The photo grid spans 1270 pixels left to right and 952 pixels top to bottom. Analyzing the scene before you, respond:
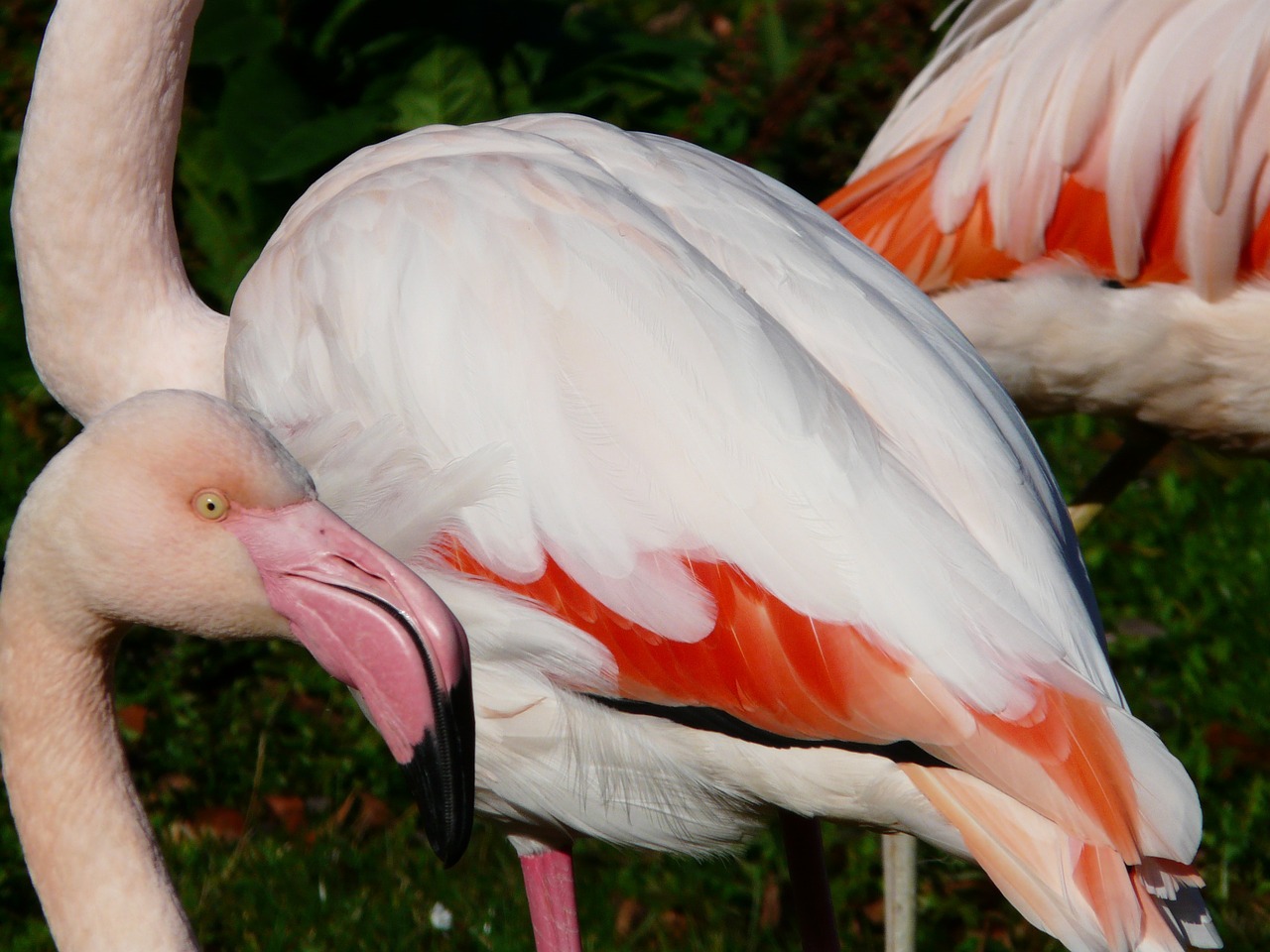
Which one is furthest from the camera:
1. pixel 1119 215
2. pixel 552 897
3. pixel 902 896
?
pixel 1119 215

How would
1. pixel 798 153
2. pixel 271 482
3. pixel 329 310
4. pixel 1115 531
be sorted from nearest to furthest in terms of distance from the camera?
1. pixel 271 482
2. pixel 329 310
3. pixel 1115 531
4. pixel 798 153

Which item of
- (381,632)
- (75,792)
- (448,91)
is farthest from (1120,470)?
(75,792)

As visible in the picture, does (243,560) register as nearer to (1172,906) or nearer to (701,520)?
(701,520)

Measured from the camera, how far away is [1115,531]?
4.59 meters

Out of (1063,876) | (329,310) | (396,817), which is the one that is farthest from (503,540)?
(396,817)

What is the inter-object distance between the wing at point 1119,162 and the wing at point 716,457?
2.81 ft

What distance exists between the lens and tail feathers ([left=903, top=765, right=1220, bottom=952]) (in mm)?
1946

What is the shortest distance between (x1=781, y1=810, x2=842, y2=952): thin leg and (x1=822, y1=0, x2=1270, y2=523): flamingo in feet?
3.57

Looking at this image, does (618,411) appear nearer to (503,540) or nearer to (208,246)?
(503,540)

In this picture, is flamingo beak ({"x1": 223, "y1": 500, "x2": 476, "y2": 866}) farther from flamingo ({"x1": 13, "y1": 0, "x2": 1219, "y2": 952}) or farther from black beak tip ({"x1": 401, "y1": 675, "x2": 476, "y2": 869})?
flamingo ({"x1": 13, "y1": 0, "x2": 1219, "y2": 952})

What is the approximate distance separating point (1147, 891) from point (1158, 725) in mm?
1893

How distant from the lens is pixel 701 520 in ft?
6.96

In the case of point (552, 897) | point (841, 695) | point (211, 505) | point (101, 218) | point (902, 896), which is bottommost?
point (902, 896)

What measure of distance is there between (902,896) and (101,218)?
1.79 meters
